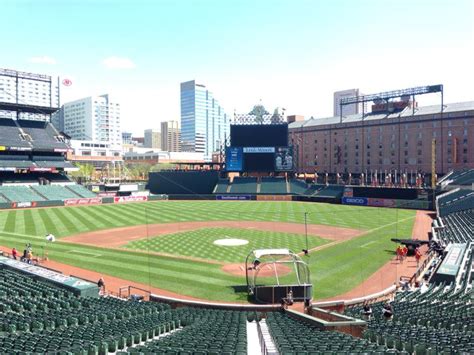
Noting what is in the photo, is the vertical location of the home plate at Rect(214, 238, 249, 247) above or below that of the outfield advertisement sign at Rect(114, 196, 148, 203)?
below

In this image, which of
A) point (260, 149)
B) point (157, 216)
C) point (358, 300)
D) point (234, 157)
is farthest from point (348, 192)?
point (358, 300)

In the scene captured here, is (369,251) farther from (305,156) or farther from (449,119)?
(305,156)

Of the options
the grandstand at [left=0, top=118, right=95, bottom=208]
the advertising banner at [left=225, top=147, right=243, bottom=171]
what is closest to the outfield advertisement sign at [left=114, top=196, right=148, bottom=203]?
the grandstand at [left=0, top=118, right=95, bottom=208]

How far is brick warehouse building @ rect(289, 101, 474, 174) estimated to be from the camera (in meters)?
88.7

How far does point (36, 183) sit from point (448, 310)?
85589 millimetres

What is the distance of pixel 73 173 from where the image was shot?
459 feet

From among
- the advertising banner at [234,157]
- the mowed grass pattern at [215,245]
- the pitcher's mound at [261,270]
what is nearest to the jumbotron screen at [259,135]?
the advertising banner at [234,157]

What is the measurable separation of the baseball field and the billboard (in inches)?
773

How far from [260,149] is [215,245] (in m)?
51.5

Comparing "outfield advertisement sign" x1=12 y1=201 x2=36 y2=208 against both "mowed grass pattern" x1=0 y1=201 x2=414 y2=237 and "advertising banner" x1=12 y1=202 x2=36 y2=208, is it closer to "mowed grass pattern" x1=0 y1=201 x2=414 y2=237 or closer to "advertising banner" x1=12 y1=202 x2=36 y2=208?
"advertising banner" x1=12 y1=202 x2=36 y2=208

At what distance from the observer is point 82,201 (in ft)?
266

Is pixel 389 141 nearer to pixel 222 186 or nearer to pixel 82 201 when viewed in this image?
pixel 222 186

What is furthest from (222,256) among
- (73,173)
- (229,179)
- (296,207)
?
(73,173)

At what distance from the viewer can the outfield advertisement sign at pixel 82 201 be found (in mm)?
78750
